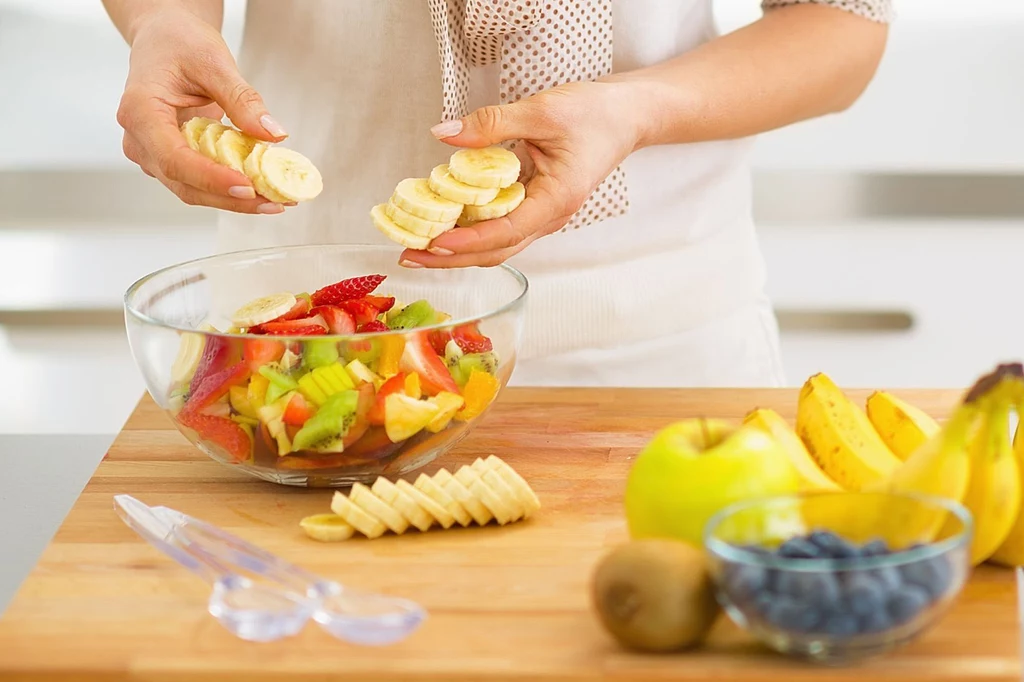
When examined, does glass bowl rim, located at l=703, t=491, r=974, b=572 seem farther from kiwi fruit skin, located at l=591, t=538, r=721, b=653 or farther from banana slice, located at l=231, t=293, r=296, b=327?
banana slice, located at l=231, t=293, r=296, b=327

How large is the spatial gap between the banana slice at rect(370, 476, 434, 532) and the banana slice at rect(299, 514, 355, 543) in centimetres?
4

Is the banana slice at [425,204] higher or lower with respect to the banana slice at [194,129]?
lower

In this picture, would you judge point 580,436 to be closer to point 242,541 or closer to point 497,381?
point 497,381

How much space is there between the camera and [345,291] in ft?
3.97

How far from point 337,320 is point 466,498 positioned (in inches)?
8.7

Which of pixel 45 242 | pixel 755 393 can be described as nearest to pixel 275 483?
pixel 755 393

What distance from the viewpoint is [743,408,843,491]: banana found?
39.2 inches

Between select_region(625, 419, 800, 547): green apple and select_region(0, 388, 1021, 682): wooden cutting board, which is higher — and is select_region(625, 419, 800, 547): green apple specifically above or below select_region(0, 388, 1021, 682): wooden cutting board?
above

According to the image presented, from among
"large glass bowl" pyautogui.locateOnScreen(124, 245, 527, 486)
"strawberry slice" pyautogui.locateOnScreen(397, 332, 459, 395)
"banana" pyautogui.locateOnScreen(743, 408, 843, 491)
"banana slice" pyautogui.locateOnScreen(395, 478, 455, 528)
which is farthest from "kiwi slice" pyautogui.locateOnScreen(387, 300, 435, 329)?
"banana" pyautogui.locateOnScreen(743, 408, 843, 491)

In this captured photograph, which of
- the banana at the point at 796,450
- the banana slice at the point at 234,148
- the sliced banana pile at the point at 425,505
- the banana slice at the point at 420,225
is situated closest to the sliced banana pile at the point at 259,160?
the banana slice at the point at 234,148

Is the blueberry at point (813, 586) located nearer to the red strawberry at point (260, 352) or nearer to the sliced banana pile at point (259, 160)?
the red strawberry at point (260, 352)

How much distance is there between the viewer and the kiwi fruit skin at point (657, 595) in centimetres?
81

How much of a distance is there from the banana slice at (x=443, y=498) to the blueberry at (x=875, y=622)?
0.39 meters

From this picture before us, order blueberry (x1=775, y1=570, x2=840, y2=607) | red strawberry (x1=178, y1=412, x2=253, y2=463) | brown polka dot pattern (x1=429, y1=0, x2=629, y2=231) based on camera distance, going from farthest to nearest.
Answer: brown polka dot pattern (x1=429, y1=0, x2=629, y2=231), red strawberry (x1=178, y1=412, x2=253, y2=463), blueberry (x1=775, y1=570, x2=840, y2=607)
